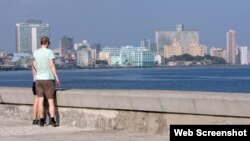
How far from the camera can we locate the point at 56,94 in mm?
12477

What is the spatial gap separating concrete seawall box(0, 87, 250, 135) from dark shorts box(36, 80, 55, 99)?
27cm

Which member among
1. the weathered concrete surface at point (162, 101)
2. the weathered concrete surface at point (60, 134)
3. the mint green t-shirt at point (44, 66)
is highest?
the mint green t-shirt at point (44, 66)

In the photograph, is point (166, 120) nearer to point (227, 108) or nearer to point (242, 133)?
point (227, 108)

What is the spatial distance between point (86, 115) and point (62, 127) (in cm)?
49

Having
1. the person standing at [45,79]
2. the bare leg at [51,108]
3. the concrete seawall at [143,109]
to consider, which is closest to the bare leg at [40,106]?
the person standing at [45,79]

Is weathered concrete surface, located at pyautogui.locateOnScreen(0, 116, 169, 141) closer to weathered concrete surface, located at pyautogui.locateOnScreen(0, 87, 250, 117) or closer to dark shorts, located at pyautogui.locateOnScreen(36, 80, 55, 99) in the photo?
weathered concrete surface, located at pyautogui.locateOnScreen(0, 87, 250, 117)

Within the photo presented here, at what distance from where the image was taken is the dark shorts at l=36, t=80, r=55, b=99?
Result: 12.2 meters

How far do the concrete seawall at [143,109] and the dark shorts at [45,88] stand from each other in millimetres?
269

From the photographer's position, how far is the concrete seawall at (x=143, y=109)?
32.4 feet

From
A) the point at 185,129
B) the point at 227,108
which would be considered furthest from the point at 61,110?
the point at 185,129

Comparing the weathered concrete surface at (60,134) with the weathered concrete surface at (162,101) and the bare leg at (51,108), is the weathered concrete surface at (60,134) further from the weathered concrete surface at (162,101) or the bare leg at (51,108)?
the weathered concrete surface at (162,101)

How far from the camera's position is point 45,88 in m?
12.2

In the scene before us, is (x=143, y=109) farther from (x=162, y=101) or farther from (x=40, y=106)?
(x=40, y=106)

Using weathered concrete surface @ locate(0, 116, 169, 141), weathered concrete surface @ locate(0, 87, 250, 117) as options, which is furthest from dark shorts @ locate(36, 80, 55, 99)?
weathered concrete surface @ locate(0, 116, 169, 141)
